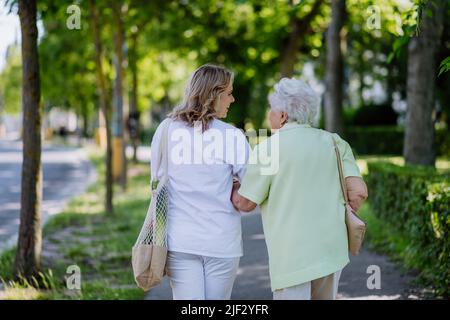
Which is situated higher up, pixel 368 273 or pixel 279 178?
pixel 279 178

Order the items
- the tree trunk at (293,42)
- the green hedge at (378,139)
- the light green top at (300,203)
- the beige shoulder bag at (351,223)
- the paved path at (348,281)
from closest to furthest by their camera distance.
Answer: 1. the light green top at (300,203)
2. the beige shoulder bag at (351,223)
3. the paved path at (348,281)
4. the tree trunk at (293,42)
5. the green hedge at (378,139)

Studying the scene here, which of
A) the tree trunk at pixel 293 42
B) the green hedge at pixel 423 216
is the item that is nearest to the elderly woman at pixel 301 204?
the green hedge at pixel 423 216

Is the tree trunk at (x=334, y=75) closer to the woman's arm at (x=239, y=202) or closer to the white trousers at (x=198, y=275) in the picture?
the woman's arm at (x=239, y=202)

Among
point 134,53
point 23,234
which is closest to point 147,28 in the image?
point 134,53

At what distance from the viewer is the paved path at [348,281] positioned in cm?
703

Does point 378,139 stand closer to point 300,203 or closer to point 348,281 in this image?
point 348,281

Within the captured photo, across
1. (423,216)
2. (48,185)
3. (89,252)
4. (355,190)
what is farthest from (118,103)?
(355,190)

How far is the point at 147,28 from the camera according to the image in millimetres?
23797

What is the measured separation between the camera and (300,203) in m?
3.87

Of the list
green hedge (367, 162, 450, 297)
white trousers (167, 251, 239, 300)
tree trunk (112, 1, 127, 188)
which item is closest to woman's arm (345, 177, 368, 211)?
white trousers (167, 251, 239, 300)

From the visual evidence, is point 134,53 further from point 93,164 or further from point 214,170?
point 214,170

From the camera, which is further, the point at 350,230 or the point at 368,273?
the point at 368,273

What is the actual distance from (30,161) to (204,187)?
4.00 m
